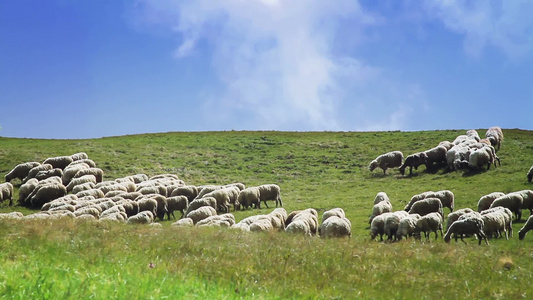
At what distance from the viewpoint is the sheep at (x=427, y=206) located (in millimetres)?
24094

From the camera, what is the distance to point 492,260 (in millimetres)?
14625

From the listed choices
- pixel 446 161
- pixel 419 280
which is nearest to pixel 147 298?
pixel 419 280

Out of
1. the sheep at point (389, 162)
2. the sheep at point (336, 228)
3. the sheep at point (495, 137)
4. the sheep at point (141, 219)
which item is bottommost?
the sheep at point (141, 219)

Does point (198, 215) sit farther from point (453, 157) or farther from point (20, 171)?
point (453, 157)

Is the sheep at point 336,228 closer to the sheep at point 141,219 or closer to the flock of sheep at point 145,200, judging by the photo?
the flock of sheep at point 145,200

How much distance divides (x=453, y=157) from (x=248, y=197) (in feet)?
57.8

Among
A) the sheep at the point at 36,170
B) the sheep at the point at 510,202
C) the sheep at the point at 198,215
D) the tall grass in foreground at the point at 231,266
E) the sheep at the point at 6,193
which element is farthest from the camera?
the sheep at the point at 36,170

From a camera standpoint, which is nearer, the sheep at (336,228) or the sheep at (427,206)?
the sheep at (336,228)

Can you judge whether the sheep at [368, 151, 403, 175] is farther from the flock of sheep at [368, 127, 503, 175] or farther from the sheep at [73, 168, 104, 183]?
the sheep at [73, 168, 104, 183]

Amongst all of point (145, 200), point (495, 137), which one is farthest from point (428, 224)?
point (495, 137)

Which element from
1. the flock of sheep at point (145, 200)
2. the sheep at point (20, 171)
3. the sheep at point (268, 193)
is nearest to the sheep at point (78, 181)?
the flock of sheep at point (145, 200)

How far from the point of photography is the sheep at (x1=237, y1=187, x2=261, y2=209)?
31.5m

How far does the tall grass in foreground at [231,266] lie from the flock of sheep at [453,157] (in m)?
22.3

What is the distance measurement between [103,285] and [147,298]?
96cm
